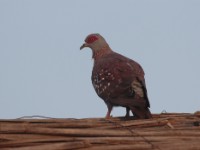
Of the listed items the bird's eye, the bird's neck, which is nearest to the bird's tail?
the bird's neck

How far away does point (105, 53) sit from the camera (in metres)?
6.57

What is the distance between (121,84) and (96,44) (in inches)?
62.6

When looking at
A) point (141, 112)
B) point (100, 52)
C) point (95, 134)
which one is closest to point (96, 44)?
point (100, 52)

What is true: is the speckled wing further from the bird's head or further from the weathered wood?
the weathered wood

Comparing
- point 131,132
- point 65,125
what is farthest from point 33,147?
point 131,132

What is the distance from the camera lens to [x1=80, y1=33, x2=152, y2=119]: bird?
195 inches

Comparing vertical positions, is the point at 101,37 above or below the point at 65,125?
above

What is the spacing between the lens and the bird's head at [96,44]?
6.73m

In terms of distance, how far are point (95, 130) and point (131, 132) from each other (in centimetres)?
24

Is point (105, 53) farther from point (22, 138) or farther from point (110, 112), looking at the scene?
point (22, 138)

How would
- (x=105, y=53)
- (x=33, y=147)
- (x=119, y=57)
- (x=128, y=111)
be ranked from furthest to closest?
(x=105, y=53)
(x=119, y=57)
(x=128, y=111)
(x=33, y=147)

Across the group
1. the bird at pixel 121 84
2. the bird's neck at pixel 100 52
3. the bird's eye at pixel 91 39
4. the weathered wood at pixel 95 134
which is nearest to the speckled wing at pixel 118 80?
the bird at pixel 121 84

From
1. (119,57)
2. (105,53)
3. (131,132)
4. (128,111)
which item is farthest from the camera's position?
(105,53)

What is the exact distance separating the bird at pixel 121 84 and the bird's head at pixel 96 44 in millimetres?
597
